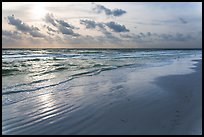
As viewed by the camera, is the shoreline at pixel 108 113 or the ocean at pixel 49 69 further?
the ocean at pixel 49 69

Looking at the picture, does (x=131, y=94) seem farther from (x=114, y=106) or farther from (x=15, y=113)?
(x=15, y=113)

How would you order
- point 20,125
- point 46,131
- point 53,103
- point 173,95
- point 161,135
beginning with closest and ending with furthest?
point 161,135
point 46,131
point 20,125
point 53,103
point 173,95

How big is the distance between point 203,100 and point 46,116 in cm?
461

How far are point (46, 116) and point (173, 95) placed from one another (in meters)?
4.46

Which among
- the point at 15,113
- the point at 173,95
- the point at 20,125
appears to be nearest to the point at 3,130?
the point at 20,125

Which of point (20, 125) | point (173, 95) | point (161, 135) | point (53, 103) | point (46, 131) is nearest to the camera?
point (161, 135)

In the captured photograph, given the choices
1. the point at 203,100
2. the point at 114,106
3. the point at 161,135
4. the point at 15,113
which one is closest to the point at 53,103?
the point at 15,113

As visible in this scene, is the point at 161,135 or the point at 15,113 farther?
the point at 15,113

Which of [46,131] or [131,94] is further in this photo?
[131,94]

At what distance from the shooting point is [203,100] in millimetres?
7793

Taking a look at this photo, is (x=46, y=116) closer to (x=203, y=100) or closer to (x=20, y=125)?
(x=20, y=125)

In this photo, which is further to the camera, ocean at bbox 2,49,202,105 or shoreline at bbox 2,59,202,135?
ocean at bbox 2,49,202,105

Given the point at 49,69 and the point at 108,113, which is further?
the point at 49,69

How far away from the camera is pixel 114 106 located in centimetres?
718
